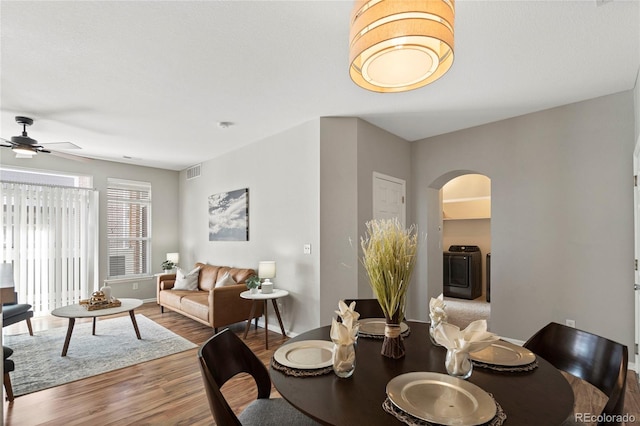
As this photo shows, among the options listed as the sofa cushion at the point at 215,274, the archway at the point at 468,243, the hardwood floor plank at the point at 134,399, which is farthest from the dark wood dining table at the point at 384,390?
the archway at the point at 468,243

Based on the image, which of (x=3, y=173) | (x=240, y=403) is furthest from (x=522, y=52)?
(x=3, y=173)

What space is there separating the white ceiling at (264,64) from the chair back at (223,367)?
190 centimetres

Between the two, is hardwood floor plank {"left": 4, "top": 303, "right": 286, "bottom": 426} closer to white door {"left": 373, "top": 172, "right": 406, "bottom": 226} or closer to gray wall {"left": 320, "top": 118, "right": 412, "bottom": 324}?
gray wall {"left": 320, "top": 118, "right": 412, "bottom": 324}

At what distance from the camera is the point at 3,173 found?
16.3 feet

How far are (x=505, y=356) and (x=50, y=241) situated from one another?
Result: 6.44 metres

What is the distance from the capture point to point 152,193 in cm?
650

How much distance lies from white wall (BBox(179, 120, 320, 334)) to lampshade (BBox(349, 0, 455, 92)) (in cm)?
233

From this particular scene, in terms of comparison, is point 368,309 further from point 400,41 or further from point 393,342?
point 400,41

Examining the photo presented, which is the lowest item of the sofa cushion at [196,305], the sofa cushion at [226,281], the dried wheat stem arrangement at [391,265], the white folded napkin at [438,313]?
the sofa cushion at [196,305]

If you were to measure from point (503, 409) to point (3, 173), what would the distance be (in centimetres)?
698

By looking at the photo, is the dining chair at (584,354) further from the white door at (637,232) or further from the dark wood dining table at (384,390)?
the white door at (637,232)

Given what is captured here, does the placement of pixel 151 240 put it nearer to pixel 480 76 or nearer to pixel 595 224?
pixel 480 76

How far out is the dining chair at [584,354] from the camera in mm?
1363

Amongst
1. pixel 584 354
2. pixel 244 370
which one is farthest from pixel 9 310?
pixel 584 354
